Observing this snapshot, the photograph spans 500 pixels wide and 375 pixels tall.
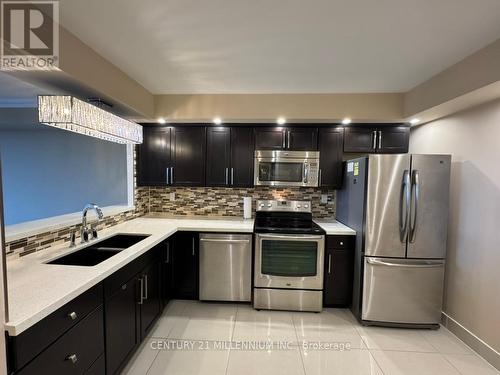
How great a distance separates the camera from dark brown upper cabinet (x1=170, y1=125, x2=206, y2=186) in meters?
3.35

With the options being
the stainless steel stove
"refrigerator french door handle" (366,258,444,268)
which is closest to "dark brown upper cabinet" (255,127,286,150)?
the stainless steel stove

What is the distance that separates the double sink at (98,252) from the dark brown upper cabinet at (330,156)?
2.23 meters

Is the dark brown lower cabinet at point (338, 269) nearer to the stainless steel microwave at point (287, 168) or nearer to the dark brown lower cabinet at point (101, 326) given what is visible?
the stainless steel microwave at point (287, 168)

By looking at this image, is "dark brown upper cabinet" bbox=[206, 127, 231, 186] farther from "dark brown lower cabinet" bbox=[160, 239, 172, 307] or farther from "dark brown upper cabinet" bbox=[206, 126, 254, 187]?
"dark brown lower cabinet" bbox=[160, 239, 172, 307]

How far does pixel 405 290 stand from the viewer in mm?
2607

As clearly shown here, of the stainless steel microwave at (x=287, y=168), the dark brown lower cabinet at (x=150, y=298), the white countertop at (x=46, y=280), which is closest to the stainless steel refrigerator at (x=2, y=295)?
the white countertop at (x=46, y=280)

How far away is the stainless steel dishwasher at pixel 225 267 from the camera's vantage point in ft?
9.77

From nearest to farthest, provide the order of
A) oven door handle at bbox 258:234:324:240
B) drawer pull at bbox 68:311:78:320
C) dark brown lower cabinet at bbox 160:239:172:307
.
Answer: drawer pull at bbox 68:311:78:320, dark brown lower cabinet at bbox 160:239:172:307, oven door handle at bbox 258:234:324:240

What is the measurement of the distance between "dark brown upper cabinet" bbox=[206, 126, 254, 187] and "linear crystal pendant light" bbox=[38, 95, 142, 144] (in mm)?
1321

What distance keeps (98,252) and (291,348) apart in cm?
189

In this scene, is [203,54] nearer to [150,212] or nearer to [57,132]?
[150,212]

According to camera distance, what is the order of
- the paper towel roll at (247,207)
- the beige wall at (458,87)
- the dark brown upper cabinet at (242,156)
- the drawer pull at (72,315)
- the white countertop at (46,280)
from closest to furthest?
the white countertop at (46,280)
the drawer pull at (72,315)
the beige wall at (458,87)
the dark brown upper cabinet at (242,156)
the paper towel roll at (247,207)

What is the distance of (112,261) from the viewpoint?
5.79 feet

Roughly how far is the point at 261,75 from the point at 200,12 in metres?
1.00
